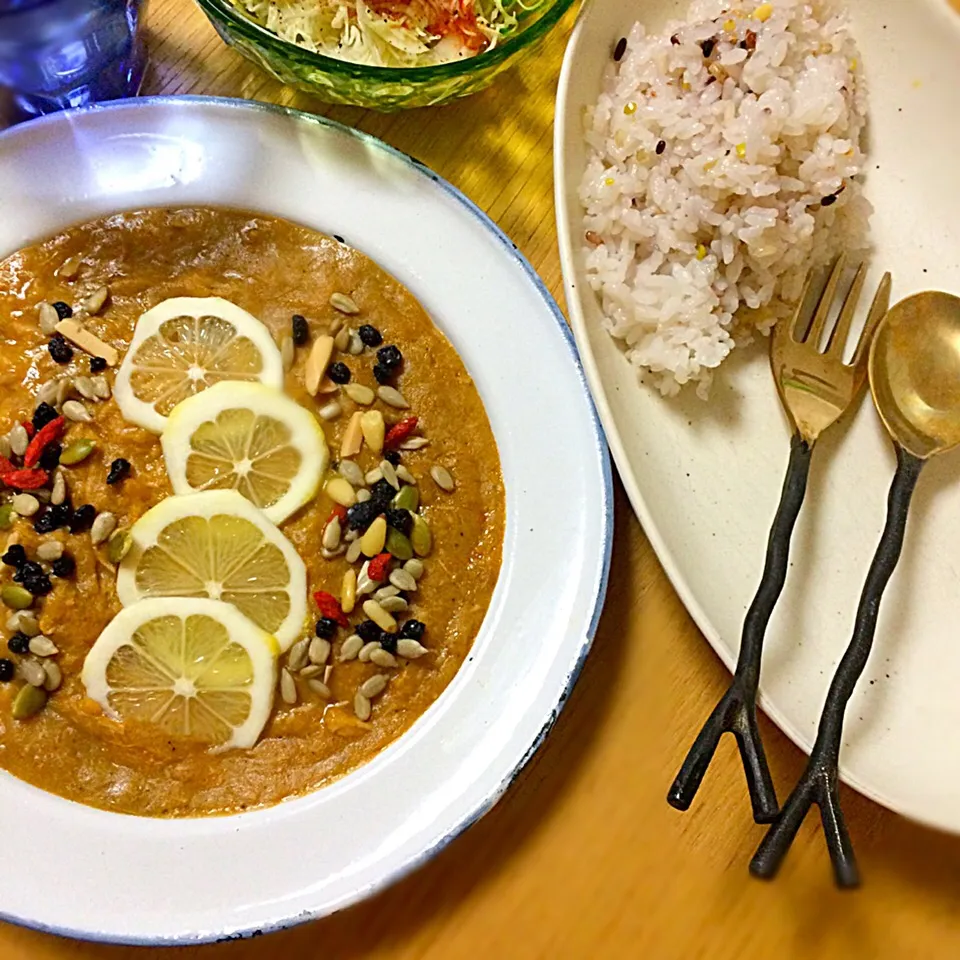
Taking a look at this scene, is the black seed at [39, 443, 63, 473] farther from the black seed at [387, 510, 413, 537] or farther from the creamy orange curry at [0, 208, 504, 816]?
the black seed at [387, 510, 413, 537]

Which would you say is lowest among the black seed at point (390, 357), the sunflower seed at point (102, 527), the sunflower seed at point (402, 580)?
the sunflower seed at point (402, 580)

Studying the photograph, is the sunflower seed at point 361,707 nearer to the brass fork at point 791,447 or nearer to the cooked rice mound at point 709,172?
the brass fork at point 791,447

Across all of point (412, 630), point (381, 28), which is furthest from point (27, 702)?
point (381, 28)

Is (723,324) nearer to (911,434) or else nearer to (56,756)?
(911,434)

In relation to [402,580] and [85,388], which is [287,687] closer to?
[402,580]

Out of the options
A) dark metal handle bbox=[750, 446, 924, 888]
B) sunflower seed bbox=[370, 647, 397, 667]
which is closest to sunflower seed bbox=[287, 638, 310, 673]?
sunflower seed bbox=[370, 647, 397, 667]

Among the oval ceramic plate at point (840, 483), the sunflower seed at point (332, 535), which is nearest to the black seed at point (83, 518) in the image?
the sunflower seed at point (332, 535)
